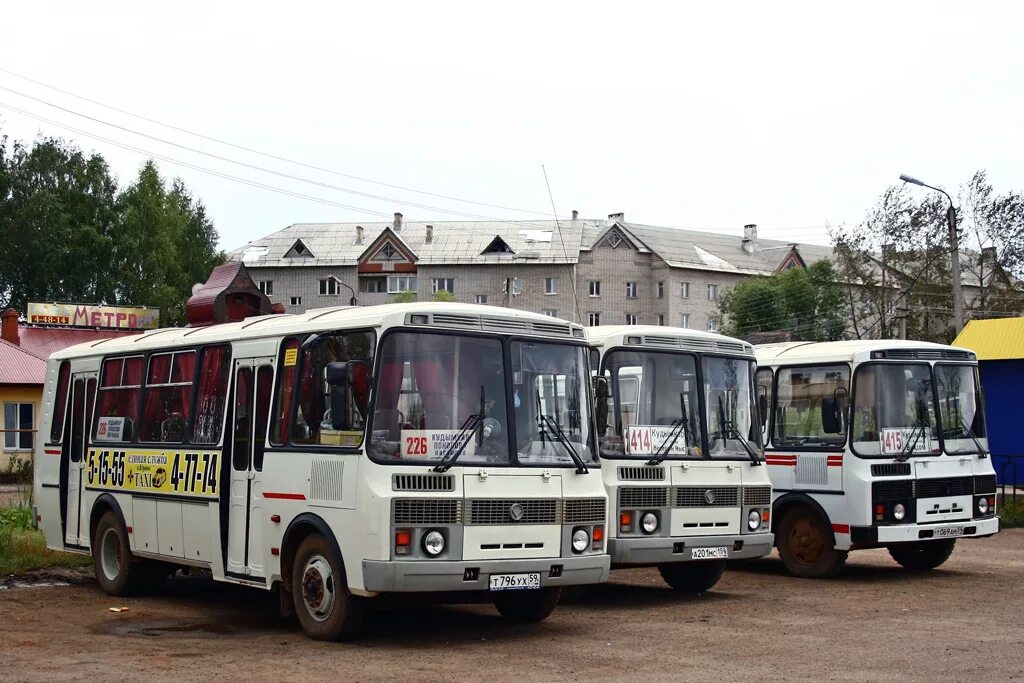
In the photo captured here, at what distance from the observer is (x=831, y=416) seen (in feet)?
53.6

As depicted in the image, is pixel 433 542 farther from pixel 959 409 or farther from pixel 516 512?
pixel 959 409

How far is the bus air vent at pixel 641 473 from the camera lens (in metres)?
13.8

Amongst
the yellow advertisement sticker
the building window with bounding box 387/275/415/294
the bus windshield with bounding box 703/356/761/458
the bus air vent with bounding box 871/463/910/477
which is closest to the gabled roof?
the bus air vent with bounding box 871/463/910/477

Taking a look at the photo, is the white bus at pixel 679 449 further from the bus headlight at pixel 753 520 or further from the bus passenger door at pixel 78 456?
the bus passenger door at pixel 78 456

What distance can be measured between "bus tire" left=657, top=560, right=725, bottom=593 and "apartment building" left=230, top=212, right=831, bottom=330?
236ft

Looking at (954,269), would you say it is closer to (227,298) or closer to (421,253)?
(227,298)

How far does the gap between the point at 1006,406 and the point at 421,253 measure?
63113 millimetres

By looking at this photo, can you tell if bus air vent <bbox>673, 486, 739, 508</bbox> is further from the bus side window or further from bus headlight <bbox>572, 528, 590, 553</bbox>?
the bus side window

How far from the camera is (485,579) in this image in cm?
1064

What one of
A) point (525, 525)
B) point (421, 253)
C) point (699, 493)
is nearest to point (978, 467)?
point (699, 493)

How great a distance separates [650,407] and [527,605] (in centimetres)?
293

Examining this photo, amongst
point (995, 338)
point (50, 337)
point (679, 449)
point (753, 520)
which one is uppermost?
point (50, 337)

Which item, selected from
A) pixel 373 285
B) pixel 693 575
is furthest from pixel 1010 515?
pixel 373 285

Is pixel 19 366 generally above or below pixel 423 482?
above
